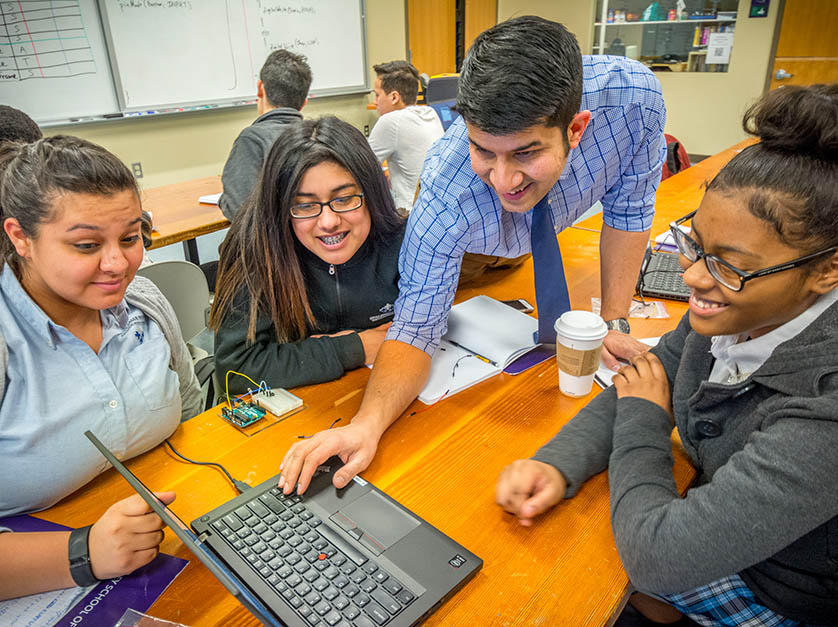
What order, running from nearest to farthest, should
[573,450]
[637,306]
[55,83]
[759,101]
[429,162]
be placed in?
[759,101] < [573,450] < [429,162] < [637,306] < [55,83]

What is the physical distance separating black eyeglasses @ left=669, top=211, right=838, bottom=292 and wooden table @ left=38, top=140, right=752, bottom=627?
351 mm

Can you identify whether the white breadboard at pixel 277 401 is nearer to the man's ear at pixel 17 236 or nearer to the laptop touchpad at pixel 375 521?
the laptop touchpad at pixel 375 521

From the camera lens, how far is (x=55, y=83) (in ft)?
11.8

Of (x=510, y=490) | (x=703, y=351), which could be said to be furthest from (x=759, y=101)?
(x=510, y=490)

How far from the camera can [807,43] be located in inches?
212

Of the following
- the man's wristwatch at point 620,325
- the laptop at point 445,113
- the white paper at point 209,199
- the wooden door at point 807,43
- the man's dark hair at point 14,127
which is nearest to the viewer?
the man's wristwatch at point 620,325

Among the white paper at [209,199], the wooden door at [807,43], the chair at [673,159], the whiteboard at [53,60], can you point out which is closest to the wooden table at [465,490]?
the white paper at [209,199]

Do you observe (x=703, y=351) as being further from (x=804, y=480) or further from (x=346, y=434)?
(x=346, y=434)

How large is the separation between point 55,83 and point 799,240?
13.7 feet

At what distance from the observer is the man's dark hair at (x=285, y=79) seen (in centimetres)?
309

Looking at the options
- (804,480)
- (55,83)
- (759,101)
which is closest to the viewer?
(804,480)

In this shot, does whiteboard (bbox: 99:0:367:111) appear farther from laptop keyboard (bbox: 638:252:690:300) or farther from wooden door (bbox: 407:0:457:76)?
laptop keyboard (bbox: 638:252:690:300)

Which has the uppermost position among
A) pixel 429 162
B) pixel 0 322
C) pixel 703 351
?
pixel 429 162

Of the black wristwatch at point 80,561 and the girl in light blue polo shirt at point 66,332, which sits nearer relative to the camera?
the black wristwatch at point 80,561
